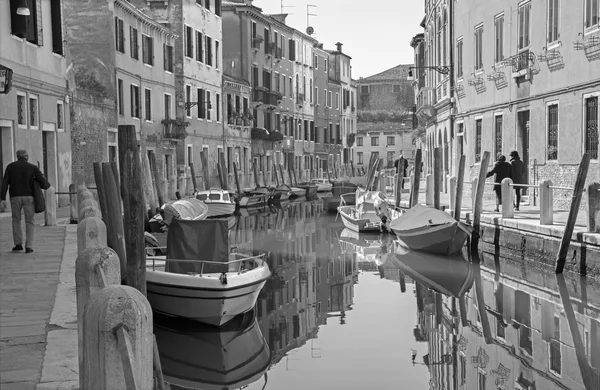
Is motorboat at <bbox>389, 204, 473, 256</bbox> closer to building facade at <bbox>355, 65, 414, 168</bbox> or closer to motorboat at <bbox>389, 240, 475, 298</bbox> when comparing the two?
motorboat at <bbox>389, 240, 475, 298</bbox>

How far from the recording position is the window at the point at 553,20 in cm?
1775

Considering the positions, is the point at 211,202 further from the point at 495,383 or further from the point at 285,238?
the point at 495,383

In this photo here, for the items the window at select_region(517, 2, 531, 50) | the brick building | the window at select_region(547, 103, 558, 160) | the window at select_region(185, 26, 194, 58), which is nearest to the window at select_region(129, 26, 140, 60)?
the brick building

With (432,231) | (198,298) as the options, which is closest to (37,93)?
(432,231)

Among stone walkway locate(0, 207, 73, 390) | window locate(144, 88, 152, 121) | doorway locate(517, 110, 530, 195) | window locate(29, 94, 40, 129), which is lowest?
stone walkway locate(0, 207, 73, 390)

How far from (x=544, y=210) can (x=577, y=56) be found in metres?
4.40

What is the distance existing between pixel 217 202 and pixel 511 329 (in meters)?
17.5

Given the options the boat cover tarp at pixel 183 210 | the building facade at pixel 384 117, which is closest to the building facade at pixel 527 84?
the boat cover tarp at pixel 183 210

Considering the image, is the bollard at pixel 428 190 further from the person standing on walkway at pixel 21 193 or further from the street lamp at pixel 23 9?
the person standing on walkway at pixel 21 193

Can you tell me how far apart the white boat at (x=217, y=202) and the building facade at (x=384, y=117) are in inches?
1730

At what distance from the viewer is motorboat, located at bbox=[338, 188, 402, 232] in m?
22.4

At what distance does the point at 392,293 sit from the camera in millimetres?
13172

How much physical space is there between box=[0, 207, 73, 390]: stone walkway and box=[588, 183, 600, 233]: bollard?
7544mm

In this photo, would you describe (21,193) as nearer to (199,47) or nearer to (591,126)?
(591,126)
